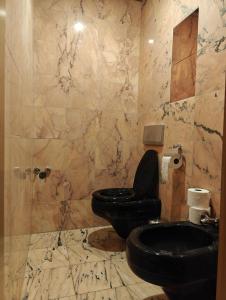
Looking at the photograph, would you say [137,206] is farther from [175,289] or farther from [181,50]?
[181,50]

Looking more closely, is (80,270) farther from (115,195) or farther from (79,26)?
(79,26)

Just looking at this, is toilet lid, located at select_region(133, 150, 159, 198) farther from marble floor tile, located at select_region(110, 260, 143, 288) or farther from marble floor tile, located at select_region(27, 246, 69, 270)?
marble floor tile, located at select_region(27, 246, 69, 270)

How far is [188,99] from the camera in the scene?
1.74 m

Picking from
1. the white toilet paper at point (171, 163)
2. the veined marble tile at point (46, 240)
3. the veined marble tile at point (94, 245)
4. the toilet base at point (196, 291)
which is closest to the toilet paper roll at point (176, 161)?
the white toilet paper at point (171, 163)

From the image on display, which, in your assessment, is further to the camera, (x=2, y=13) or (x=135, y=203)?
(x=135, y=203)

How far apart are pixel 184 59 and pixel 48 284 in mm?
2017

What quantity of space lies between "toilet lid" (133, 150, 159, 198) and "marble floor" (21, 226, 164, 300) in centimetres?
54

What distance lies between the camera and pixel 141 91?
2.51 meters

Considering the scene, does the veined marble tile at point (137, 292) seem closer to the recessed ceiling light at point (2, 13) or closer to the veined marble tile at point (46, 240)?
the veined marble tile at point (46, 240)

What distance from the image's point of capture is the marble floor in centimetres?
150

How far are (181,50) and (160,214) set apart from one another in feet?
4.76

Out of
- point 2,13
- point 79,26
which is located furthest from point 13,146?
point 79,26

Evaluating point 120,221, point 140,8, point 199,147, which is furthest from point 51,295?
point 140,8

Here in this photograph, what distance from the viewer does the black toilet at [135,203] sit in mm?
1948
